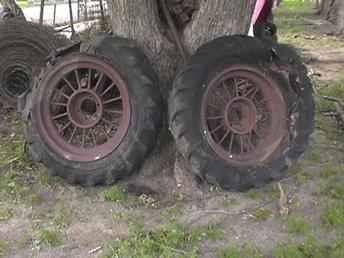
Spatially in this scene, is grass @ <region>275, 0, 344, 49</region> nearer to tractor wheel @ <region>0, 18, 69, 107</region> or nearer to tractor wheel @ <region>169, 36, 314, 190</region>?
tractor wheel @ <region>0, 18, 69, 107</region>

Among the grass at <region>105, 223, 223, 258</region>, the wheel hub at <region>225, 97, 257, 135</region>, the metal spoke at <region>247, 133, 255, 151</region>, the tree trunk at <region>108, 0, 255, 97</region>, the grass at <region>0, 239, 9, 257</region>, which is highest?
the tree trunk at <region>108, 0, 255, 97</region>

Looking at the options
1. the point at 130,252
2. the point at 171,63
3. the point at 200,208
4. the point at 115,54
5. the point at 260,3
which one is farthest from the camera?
the point at 260,3

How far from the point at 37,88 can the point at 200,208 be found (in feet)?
5.01

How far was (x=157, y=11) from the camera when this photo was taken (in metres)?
4.17

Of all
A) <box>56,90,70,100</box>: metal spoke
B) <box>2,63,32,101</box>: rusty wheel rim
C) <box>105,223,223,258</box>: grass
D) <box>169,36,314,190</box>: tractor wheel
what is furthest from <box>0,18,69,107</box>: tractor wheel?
<box>105,223,223,258</box>: grass

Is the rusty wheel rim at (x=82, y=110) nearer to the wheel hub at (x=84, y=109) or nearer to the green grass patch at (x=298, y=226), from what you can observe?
the wheel hub at (x=84, y=109)

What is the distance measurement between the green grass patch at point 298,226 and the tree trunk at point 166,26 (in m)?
1.37

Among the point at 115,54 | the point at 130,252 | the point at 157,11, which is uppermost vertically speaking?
the point at 157,11

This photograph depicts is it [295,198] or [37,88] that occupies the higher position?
[37,88]

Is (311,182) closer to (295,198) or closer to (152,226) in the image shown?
(295,198)

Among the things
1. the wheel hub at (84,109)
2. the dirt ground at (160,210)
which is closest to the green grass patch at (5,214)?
the dirt ground at (160,210)

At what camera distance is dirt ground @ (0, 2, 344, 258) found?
3.26 metres

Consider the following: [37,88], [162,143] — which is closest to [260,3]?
[162,143]

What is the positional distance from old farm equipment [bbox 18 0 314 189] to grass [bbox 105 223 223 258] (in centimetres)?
52
